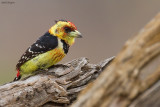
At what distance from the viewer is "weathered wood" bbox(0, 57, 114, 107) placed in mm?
3521

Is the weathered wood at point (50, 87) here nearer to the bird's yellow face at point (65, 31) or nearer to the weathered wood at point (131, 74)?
the bird's yellow face at point (65, 31)

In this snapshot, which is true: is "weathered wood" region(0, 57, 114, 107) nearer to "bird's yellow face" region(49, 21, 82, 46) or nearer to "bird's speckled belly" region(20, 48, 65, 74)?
"bird's speckled belly" region(20, 48, 65, 74)

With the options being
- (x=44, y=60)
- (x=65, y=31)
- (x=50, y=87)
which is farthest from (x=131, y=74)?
(x=65, y=31)

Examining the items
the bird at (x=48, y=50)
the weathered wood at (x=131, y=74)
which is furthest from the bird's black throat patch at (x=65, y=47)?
the weathered wood at (x=131, y=74)

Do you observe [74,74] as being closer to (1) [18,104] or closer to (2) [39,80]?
(2) [39,80]

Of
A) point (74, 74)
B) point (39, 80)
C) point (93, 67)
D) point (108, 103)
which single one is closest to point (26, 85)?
point (39, 80)

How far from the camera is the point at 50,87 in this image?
3.54m

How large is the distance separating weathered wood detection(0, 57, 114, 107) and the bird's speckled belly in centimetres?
12

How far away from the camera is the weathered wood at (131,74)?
189cm

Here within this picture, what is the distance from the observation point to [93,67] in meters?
4.07

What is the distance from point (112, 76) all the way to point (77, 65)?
222cm

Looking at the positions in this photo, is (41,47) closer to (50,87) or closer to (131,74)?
(50,87)

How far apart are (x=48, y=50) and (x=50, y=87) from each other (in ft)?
2.33

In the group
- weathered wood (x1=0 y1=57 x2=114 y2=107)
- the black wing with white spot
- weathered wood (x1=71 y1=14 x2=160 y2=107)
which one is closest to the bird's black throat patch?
the black wing with white spot
